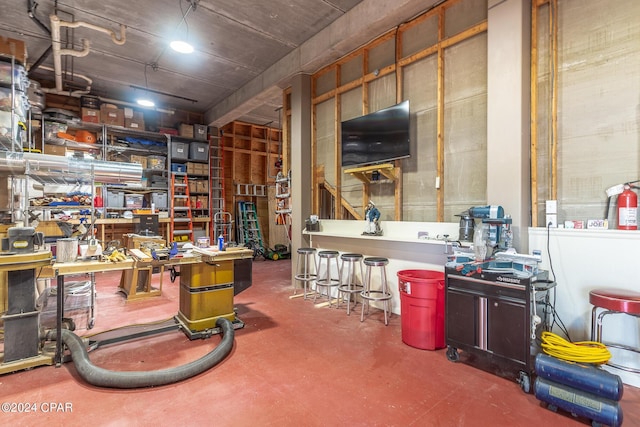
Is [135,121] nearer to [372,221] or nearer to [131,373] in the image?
[372,221]

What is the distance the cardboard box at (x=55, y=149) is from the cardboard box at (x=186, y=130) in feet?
7.90

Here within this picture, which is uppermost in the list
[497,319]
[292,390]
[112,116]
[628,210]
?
[112,116]

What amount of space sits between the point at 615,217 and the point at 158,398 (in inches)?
145

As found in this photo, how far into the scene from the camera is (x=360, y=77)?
463cm

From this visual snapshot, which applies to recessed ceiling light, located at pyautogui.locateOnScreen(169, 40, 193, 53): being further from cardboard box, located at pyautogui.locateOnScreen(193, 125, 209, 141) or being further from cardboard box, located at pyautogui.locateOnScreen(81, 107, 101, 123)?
cardboard box, located at pyautogui.locateOnScreen(193, 125, 209, 141)

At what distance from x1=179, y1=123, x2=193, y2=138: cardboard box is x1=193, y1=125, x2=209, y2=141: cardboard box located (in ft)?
0.32

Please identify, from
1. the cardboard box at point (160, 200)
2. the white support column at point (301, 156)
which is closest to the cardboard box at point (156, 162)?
the cardboard box at point (160, 200)

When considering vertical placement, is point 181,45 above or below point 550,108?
above

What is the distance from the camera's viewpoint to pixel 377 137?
13.6 feet

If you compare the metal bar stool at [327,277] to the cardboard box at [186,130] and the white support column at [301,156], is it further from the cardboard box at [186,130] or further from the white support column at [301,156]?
the cardboard box at [186,130]

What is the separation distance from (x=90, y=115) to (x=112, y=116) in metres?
0.39

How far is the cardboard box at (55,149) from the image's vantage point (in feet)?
20.6

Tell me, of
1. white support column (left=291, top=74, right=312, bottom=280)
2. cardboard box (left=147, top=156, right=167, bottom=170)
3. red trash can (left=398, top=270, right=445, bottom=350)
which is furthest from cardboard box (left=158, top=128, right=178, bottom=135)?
red trash can (left=398, top=270, right=445, bottom=350)

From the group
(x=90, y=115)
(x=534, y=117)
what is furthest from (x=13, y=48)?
(x=534, y=117)
